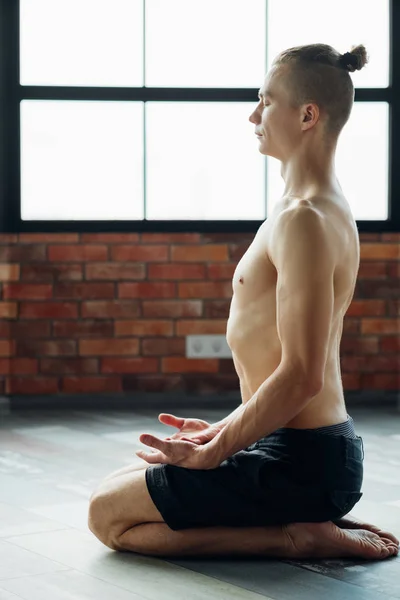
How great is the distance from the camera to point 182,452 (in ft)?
7.83

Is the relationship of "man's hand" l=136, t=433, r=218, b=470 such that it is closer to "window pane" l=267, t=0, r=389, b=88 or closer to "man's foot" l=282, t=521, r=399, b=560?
"man's foot" l=282, t=521, r=399, b=560

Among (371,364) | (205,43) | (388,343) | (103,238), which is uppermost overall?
(205,43)

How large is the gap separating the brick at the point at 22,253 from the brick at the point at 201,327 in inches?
29.2

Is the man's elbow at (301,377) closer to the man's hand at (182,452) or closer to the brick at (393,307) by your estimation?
the man's hand at (182,452)

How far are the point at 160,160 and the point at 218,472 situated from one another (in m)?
3.04

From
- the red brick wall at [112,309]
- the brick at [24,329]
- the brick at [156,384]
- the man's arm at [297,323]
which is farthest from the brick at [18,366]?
the man's arm at [297,323]

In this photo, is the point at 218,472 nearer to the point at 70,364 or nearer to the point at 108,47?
the point at 70,364

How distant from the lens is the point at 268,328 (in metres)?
2.40

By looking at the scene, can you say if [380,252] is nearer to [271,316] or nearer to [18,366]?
[18,366]

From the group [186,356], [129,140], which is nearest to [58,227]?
[129,140]

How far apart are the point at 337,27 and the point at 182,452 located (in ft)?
11.2

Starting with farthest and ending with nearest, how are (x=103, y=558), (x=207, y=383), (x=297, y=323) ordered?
(x=207, y=383)
(x=103, y=558)
(x=297, y=323)

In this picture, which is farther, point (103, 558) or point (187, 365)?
point (187, 365)

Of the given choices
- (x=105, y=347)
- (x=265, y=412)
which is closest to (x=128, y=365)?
(x=105, y=347)
